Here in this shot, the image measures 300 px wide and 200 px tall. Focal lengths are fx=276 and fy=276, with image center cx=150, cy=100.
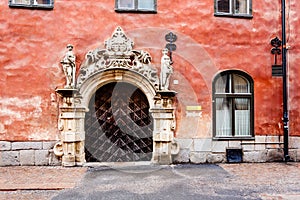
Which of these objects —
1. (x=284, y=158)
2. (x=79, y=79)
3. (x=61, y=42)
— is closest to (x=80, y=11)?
(x=61, y=42)

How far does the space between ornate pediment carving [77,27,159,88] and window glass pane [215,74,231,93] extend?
1729 mm

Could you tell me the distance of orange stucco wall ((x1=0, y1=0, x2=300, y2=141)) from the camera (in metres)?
6.80

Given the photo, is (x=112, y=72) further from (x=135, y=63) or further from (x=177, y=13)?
(x=177, y=13)

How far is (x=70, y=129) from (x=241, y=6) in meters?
5.62

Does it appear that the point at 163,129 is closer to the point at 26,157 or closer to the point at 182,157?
the point at 182,157

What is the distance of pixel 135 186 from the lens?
5074mm

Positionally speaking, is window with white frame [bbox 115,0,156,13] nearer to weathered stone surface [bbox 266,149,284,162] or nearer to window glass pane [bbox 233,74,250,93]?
window glass pane [bbox 233,74,250,93]

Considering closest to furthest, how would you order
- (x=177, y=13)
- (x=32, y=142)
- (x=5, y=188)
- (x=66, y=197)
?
1. (x=66, y=197)
2. (x=5, y=188)
3. (x=32, y=142)
4. (x=177, y=13)

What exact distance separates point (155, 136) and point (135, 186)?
2032 mm

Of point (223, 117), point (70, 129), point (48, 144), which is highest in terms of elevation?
point (223, 117)

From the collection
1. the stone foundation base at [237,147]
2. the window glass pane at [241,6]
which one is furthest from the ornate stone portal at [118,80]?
the window glass pane at [241,6]

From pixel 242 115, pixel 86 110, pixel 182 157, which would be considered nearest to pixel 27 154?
pixel 86 110

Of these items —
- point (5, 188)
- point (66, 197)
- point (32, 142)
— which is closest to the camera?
point (66, 197)

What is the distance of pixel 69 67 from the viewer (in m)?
6.61
